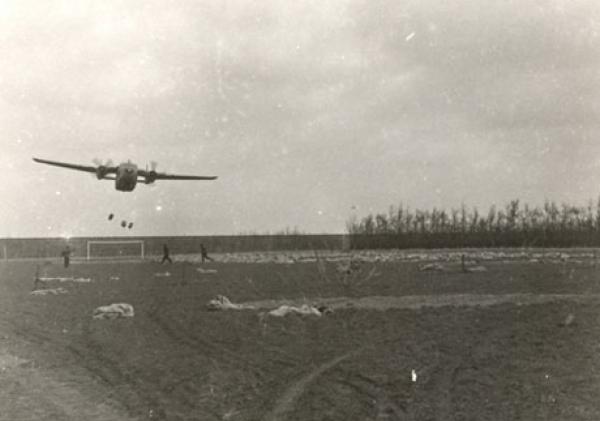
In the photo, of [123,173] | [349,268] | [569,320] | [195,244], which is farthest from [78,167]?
[195,244]

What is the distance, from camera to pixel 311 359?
13.3 meters

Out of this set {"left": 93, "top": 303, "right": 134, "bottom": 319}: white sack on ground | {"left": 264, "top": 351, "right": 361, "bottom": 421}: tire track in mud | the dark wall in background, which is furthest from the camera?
the dark wall in background

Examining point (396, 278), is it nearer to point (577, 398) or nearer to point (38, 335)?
point (38, 335)

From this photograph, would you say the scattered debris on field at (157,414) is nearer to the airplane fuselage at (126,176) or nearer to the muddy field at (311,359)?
the muddy field at (311,359)

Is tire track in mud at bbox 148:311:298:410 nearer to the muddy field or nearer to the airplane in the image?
the muddy field

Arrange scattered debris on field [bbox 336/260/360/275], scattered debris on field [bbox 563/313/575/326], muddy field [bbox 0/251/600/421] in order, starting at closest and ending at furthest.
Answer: muddy field [bbox 0/251/600/421] < scattered debris on field [bbox 563/313/575/326] < scattered debris on field [bbox 336/260/360/275]

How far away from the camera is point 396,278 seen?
119ft

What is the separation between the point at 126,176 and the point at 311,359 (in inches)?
1272

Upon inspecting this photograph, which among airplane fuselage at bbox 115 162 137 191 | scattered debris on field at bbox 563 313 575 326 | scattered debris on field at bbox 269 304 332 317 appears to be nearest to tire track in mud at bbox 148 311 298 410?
scattered debris on field at bbox 269 304 332 317

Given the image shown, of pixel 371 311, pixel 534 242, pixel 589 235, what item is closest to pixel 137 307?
pixel 371 311

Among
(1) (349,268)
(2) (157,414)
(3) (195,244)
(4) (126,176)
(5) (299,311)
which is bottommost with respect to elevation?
(2) (157,414)

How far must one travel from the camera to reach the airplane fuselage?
4341cm

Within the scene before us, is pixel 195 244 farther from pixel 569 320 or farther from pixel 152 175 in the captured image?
pixel 569 320

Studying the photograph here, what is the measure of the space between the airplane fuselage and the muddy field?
711 inches
